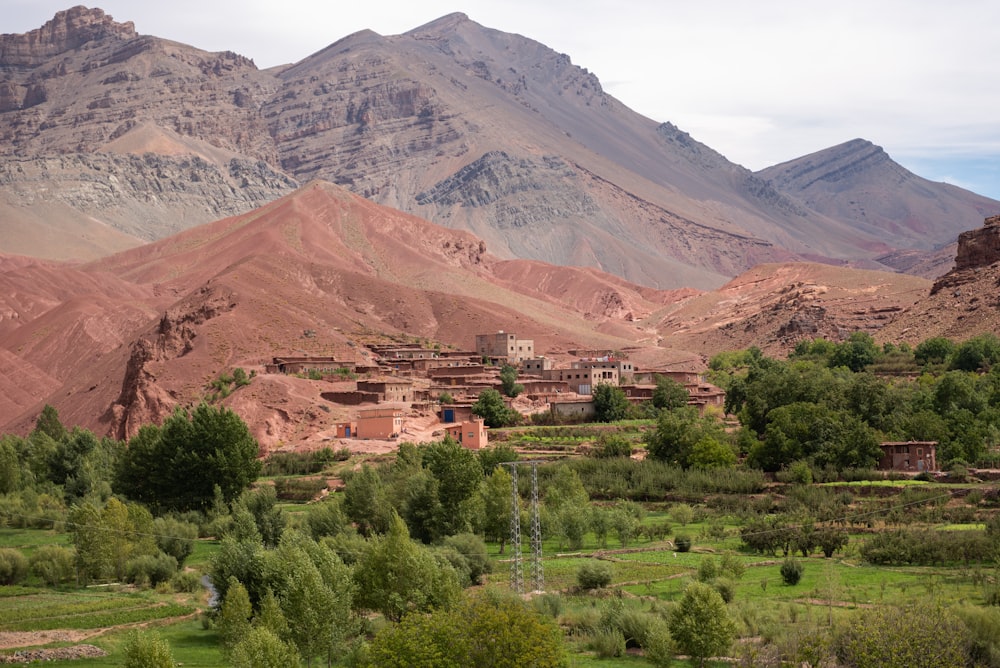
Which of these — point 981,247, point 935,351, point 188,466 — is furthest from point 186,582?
point 981,247

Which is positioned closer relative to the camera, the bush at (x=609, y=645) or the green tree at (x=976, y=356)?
the bush at (x=609, y=645)

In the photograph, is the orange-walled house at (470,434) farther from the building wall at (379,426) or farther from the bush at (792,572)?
the bush at (792,572)

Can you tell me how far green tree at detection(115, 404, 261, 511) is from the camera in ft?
204

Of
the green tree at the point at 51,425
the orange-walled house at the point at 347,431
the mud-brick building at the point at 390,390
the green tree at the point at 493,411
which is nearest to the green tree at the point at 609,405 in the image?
the green tree at the point at 493,411

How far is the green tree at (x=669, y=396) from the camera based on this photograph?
84.0m

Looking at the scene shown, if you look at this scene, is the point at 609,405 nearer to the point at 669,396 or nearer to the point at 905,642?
the point at 669,396

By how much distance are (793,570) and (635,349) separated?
88.5 metres

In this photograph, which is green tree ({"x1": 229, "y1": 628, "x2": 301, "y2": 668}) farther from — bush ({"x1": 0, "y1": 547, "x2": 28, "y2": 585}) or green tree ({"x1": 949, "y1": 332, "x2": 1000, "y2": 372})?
green tree ({"x1": 949, "y1": 332, "x2": 1000, "y2": 372})

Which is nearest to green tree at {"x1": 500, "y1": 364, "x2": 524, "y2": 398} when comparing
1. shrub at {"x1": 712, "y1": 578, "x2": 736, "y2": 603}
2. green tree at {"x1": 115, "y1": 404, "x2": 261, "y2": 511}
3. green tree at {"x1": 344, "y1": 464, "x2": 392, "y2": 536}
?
green tree at {"x1": 115, "y1": 404, "x2": 261, "y2": 511}

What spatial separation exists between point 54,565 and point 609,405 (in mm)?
40880

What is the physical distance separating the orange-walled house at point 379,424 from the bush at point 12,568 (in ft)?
98.0

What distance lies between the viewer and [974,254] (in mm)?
122562

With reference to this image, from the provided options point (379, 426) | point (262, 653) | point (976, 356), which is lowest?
point (262, 653)

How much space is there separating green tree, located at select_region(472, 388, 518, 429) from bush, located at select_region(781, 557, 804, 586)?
122 ft
